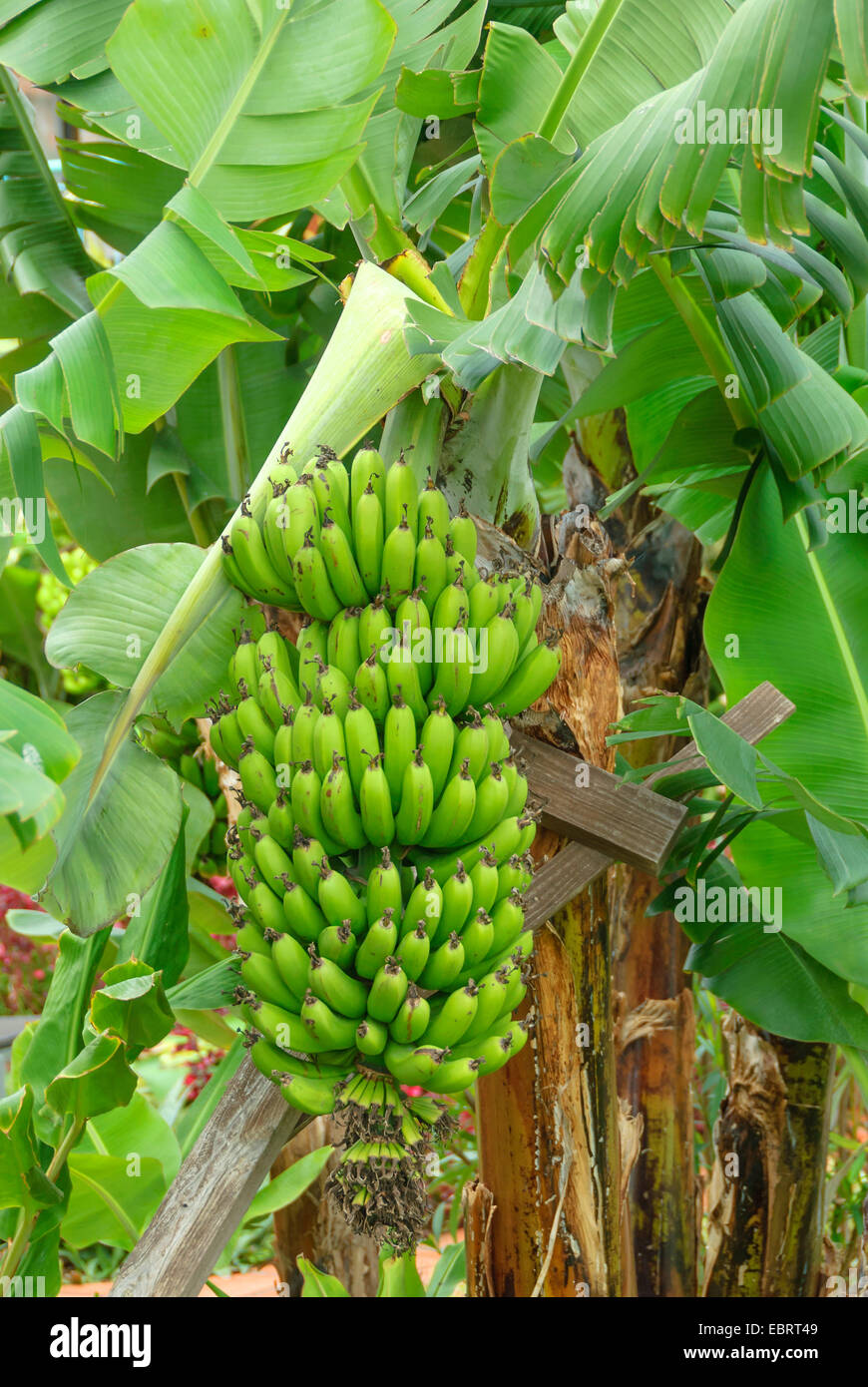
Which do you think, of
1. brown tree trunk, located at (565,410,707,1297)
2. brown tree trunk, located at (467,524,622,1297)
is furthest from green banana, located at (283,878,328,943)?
brown tree trunk, located at (565,410,707,1297)

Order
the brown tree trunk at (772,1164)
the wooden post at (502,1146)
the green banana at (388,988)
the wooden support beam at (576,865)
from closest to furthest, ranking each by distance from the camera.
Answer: the green banana at (388,988) → the wooden post at (502,1146) → the wooden support beam at (576,865) → the brown tree trunk at (772,1164)

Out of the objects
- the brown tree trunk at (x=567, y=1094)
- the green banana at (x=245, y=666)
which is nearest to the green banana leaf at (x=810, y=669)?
the brown tree trunk at (x=567, y=1094)

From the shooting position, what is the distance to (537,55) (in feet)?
4.44

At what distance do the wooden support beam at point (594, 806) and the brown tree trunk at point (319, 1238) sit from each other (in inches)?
49.8

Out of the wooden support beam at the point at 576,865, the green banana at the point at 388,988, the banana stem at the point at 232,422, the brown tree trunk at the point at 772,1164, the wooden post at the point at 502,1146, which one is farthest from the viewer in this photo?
the banana stem at the point at 232,422

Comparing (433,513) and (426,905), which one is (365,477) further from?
(426,905)

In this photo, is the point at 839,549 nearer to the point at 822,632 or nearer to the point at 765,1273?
the point at 822,632

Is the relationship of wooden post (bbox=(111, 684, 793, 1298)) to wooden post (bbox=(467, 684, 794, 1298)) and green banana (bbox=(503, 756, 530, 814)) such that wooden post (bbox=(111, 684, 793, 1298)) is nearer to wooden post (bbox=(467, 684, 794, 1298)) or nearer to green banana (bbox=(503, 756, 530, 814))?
wooden post (bbox=(467, 684, 794, 1298))

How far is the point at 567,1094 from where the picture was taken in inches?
62.1

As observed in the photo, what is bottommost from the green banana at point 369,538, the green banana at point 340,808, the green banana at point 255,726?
the green banana at point 340,808

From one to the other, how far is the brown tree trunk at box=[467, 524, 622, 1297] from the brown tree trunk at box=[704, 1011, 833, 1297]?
2.36 ft

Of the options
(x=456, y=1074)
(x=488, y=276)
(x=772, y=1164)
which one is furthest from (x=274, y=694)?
(x=772, y=1164)

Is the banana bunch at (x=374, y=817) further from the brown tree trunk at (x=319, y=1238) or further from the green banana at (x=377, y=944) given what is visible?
the brown tree trunk at (x=319, y=1238)

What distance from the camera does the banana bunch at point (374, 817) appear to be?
3.70ft
